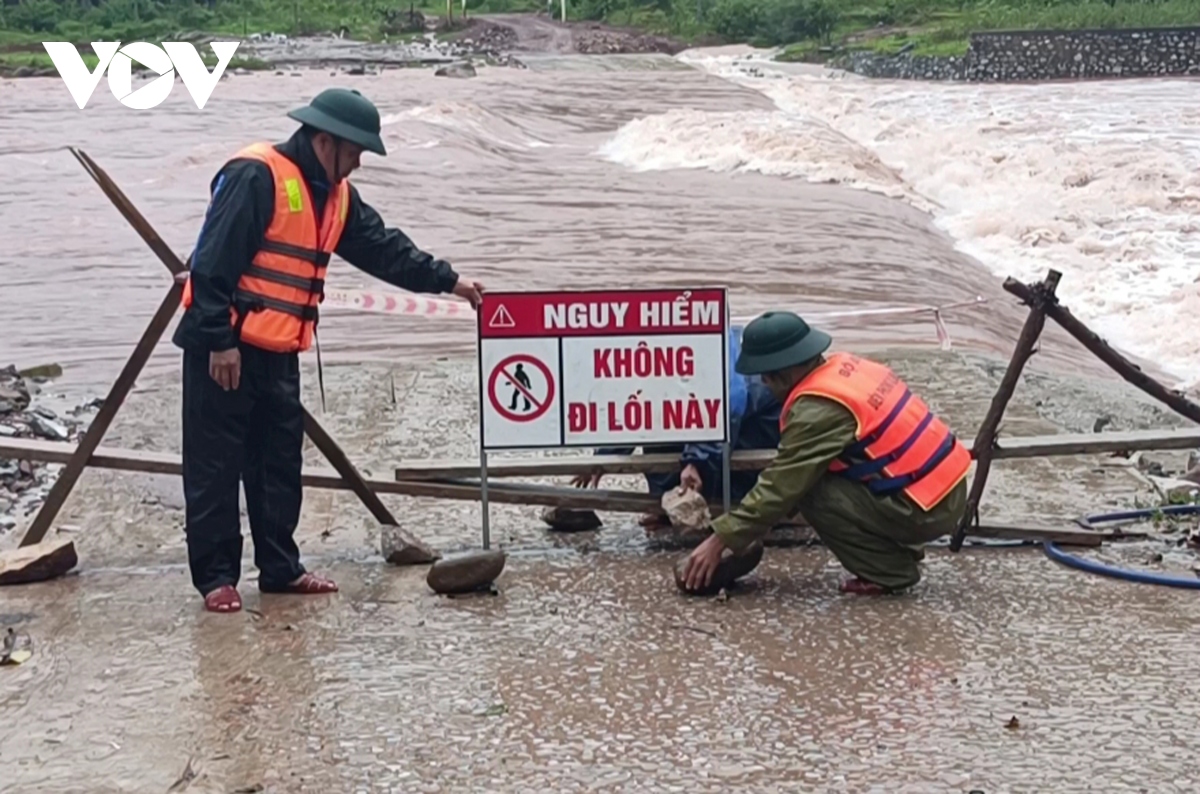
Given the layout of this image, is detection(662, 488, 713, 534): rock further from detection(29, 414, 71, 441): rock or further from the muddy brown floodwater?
detection(29, 414, 71, 441): rock

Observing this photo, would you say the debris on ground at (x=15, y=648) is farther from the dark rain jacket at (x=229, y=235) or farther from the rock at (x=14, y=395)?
the rock at (x=14, y=395)

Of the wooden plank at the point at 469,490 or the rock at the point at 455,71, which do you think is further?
the rock at the point at 455,71

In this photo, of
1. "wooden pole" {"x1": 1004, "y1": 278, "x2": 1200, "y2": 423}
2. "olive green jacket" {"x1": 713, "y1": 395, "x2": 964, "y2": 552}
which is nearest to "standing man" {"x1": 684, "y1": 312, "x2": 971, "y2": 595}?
"olive green jacket" {"x1": 713, "y1": 395, "x2": 964, "y2": 552}

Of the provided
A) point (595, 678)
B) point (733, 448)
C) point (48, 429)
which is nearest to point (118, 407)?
point (595, 678)

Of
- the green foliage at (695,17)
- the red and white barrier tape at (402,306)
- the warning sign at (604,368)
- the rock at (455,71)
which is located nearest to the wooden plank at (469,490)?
the warning sign at (604,368)

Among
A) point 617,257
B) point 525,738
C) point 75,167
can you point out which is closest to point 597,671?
point 525,738

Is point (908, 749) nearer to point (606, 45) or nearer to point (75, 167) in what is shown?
point (75, 167)

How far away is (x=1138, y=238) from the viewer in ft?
66.8

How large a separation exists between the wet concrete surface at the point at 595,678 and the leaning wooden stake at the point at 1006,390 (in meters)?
0.24

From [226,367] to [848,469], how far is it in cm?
227

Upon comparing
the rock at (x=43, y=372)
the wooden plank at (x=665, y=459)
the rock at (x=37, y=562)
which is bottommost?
the rock at (x=43, y=372)

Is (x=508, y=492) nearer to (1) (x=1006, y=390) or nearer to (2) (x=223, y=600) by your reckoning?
(2) (x=223, y=600)

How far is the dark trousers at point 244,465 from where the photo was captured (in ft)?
18.8

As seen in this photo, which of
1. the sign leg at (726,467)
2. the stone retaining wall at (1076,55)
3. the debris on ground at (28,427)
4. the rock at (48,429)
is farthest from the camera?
the stone retaining wall at (1076,55)
